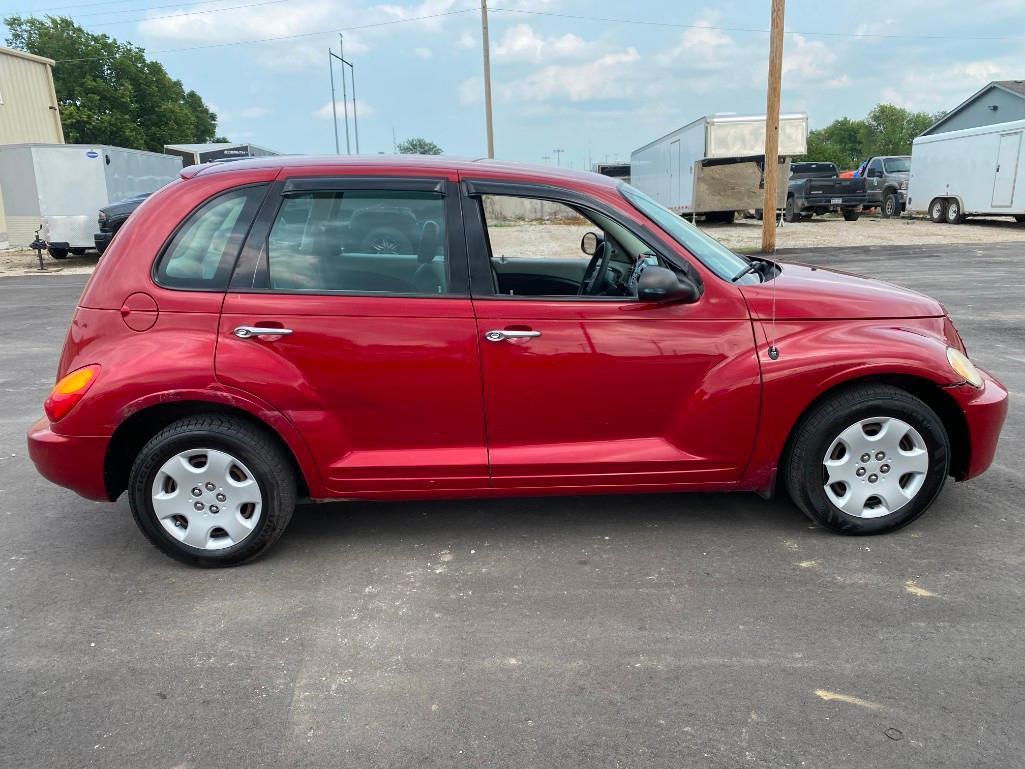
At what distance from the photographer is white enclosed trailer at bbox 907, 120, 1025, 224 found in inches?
808

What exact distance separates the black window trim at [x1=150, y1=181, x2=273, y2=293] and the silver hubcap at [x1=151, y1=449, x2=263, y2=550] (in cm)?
73

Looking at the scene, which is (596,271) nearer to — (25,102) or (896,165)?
(25,102)

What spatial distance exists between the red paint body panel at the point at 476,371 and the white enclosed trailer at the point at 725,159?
18.8 meters

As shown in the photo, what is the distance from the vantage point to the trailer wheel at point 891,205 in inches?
1102

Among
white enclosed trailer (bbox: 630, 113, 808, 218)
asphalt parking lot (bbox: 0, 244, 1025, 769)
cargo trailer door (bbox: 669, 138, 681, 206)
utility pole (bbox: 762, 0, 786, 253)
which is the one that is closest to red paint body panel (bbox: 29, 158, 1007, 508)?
asphalt parking lot (bbox: 0, 244, 1025, 769)

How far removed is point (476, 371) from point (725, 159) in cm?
2035

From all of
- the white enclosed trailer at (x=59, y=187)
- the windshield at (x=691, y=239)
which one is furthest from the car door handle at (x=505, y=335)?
the white enclosed trailer at (x=59, y=187)

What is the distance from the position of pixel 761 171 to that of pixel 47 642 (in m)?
22.3

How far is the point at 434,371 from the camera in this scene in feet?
11.2

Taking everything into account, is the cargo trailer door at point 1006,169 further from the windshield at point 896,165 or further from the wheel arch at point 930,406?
the wheel arch at point 930,406

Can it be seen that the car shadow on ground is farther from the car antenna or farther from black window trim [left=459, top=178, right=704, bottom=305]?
black window trim [left=459, top=178, right=704, bottom=305]

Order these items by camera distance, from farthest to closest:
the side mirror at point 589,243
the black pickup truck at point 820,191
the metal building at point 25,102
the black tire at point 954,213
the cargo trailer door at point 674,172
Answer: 1. the black pickup truck at point 820,191
2. the metal building at point 25,102
3. the cargo trailer door at point 674,172
4. the black tire at point 954,213
5. the side mirror at point 589,243

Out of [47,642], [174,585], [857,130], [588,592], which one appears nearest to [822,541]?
[588,592]

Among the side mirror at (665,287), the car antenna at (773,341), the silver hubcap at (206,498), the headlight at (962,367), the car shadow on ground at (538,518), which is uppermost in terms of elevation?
the side mirror at (665,287)
